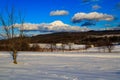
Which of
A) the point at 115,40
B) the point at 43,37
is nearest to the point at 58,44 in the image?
the point at 43,37

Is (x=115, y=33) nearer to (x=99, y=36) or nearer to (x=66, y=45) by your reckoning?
(x=99, y=36)

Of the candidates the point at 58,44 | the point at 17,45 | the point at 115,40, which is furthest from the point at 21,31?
the point at 115,40

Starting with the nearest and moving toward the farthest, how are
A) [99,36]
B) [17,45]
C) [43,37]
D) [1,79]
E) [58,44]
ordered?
[1,79]
[17,45]
[58,44]
[43,37]
[99,36]

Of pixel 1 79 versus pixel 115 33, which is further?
pixel 115 33

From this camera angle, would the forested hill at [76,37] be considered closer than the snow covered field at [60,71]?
No

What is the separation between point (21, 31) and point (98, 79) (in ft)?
59.5

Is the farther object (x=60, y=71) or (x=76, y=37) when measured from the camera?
(x=76, y=37)

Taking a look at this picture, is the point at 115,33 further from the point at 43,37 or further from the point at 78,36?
the point at 43,37

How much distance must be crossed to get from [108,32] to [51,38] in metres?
26.2

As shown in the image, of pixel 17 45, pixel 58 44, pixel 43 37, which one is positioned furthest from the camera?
pixel 43 37

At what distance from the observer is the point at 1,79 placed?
1371 cm

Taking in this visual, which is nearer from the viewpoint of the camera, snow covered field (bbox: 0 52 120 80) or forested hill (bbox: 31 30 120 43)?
snow covered field (bbox: 0 52 120 80)

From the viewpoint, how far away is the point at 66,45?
10675 centimetres

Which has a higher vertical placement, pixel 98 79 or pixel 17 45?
pixel 17 45
